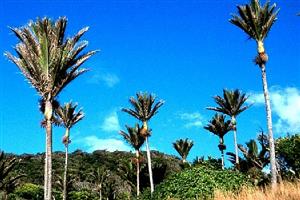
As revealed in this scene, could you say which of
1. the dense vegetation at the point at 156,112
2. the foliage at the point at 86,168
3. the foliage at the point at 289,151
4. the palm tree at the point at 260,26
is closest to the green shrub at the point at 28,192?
the foliage at the point at 86,168

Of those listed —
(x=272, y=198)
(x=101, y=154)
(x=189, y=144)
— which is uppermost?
(x=101, y=154)

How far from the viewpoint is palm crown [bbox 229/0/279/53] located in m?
30.2

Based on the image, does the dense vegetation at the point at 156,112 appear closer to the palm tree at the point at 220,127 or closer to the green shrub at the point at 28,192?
the palm tree at the point at 220,127

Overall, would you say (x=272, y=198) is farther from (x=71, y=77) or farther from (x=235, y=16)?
(x=235, y=16)

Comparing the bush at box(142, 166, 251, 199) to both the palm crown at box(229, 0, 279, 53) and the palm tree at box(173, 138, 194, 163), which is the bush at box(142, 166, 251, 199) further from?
the palm tree at box(173, 138, 194, 163)

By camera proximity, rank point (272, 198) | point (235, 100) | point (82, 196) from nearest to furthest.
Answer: point (272, 198) < point (235, 100) < point (82, 196)

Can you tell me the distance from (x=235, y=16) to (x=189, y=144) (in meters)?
29.8

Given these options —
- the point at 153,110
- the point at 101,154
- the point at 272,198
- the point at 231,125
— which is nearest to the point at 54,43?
the point at 272,198

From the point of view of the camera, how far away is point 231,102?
46969mm

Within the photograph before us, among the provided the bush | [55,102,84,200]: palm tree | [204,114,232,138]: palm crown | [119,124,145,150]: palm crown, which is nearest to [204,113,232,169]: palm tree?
[204,114,232,138]: palm crown

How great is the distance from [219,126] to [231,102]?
6.10 metres

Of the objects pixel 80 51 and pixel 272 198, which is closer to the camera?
pixel 272 198

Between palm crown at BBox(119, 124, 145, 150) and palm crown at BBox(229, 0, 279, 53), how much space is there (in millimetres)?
25067

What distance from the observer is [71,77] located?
2298 cm
